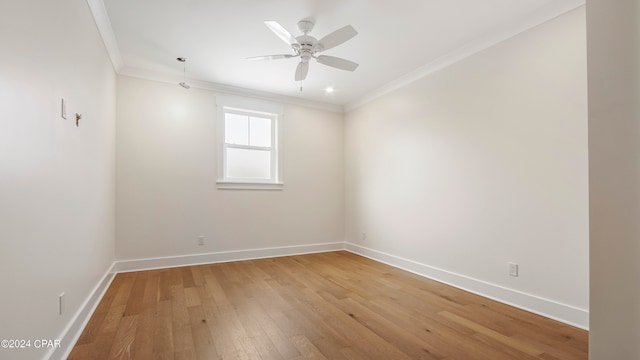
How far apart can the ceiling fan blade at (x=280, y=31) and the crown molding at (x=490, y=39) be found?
1.78m

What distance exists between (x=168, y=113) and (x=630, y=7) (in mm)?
4291

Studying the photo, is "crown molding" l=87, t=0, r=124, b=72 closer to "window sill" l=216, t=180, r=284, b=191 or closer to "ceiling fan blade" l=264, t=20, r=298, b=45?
"ceiling fan blade" l=264, t=20, r=298, b=45

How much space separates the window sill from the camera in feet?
13.9

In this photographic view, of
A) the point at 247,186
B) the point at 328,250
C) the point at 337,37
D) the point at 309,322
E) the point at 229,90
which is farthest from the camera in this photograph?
the point at 328,250

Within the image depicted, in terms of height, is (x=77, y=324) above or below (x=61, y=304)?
below

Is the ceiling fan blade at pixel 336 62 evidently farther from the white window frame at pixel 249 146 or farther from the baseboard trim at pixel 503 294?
the baseboard trim at pixel 503 294

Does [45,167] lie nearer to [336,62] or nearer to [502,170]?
[336,62]

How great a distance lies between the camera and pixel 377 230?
4383 millimetres

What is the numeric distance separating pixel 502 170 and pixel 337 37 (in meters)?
1.96

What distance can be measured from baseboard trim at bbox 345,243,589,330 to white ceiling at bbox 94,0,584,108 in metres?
2.36

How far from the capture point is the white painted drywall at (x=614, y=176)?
2.88 feet

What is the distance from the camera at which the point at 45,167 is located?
4.97ft

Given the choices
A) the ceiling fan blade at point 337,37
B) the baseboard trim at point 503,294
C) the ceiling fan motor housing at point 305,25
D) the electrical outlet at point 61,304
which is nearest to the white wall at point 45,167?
the electrical outlet at point 61,304

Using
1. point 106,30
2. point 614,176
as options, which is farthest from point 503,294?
point 106,30
